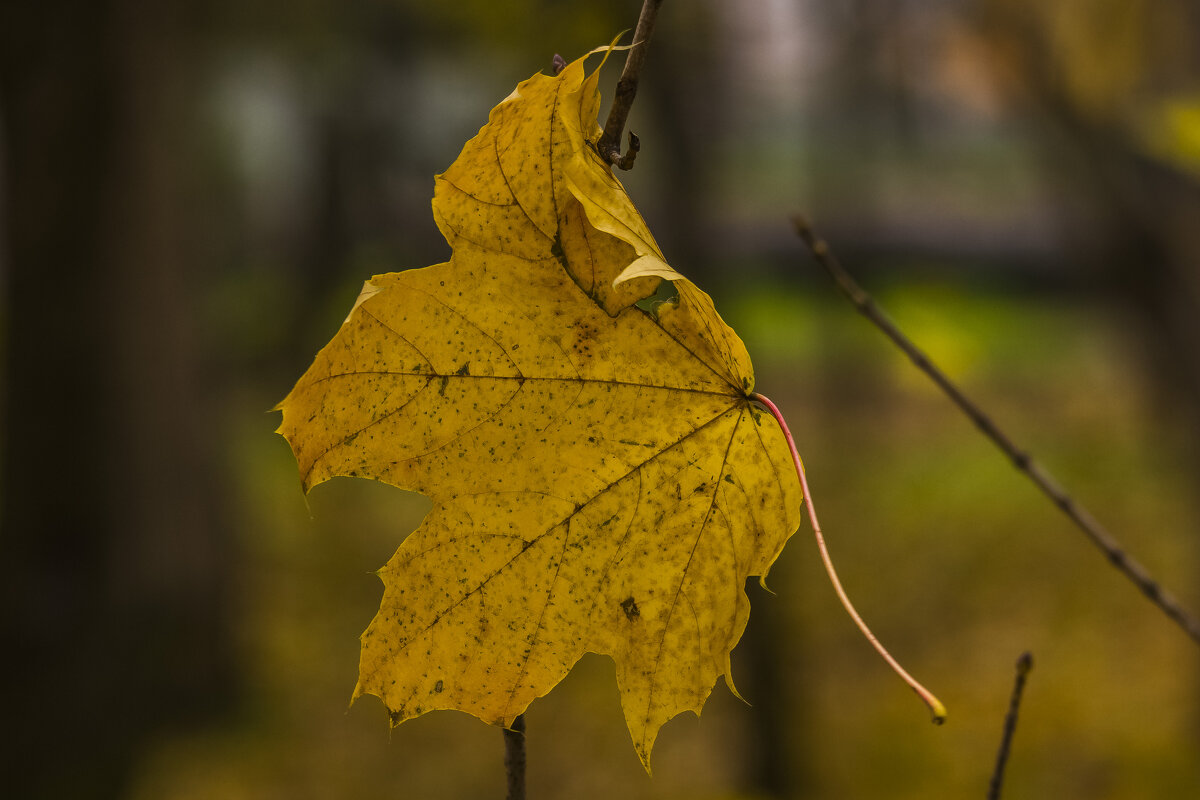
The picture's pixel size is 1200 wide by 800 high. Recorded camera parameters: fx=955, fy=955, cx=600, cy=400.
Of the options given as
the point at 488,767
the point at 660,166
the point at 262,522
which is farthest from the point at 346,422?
the point at 262,522

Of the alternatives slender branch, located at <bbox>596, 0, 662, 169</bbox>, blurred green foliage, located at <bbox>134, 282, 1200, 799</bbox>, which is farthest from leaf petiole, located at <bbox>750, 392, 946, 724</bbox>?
blurred green foliage, located at <bbox>134, 282, 1200, 799</bbox>

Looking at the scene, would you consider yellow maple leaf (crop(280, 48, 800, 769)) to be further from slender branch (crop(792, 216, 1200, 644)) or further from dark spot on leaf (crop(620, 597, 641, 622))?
slender branch (crop(792, 216, 1200, 644))

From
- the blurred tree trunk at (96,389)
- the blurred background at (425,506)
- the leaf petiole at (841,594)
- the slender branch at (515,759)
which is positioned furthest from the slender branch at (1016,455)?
the blurred tree trunk at (96,389)

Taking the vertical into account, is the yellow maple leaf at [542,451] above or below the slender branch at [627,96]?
below

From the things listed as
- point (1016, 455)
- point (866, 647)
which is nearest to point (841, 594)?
point (1016, 455)

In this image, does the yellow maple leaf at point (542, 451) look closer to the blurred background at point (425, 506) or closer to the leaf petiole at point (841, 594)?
the leaf petiole at point (841, 594)

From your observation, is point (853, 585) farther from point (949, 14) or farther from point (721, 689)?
point (949, 14)

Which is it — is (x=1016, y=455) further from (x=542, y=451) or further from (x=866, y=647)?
(x=866, y=647)
